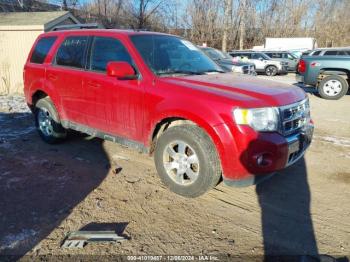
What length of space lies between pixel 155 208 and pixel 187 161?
0.64 m

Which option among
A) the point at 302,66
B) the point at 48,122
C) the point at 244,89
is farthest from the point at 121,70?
the point at 302,66

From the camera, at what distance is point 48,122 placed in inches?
231

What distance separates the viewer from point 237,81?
424cm

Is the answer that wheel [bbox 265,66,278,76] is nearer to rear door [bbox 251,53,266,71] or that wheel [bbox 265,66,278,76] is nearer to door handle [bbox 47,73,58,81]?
rear door [bbox 251,53,266,71]

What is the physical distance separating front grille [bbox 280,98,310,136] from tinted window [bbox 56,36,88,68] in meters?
2.95

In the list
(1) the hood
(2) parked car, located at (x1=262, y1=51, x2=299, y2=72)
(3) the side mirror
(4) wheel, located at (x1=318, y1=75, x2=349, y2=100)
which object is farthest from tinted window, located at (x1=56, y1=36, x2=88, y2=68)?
(2) parked car, located at (x1=262, y1=51, x2=299, y2=72)

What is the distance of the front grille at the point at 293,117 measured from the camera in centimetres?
363

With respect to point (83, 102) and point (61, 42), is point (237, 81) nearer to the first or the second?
point (83, 102)

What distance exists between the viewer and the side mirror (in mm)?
4035

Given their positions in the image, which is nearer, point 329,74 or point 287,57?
point 329,74

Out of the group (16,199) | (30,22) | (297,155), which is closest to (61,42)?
(16,199)

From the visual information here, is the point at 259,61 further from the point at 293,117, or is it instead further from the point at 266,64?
the point at 293,117

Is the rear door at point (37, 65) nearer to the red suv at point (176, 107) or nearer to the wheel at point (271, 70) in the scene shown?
the red suv at point (176, 107)

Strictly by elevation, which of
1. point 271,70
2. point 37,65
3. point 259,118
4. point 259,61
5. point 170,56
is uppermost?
point 170,56
